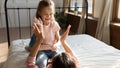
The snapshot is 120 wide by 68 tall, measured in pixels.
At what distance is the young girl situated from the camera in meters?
1.47

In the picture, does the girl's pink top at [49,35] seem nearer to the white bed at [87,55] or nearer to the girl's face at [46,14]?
the girl's face at [46,14]

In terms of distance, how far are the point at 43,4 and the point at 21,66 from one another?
1.71 ft

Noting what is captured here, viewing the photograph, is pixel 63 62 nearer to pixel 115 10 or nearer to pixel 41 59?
pixel 41 59

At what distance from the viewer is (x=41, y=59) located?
1.39 m

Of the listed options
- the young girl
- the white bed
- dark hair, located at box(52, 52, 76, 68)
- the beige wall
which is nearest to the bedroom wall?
the beige wall

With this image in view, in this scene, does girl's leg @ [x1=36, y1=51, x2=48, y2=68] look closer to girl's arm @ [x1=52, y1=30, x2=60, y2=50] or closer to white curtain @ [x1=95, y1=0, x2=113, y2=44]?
girl's arm @ [x1=52, y1=30, x2=60, y2=50]

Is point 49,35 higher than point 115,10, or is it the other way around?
point 115,10

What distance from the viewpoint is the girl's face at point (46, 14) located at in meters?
1.47

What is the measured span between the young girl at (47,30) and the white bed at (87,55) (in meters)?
0.18

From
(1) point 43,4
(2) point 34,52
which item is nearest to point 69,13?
(1) point 43,4

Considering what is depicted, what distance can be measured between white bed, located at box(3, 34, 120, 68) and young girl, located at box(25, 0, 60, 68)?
18 centimetres

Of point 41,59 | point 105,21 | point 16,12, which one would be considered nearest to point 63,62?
point 41,59

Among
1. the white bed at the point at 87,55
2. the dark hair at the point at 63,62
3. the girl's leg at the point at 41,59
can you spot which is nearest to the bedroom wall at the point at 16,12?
the white bed at the point at 87,55

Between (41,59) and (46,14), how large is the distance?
0.37m
